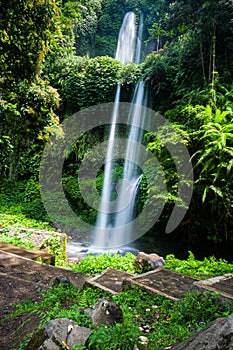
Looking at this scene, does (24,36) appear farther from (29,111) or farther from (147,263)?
(147,263)

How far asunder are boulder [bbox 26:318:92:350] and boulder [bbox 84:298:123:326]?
225 mm

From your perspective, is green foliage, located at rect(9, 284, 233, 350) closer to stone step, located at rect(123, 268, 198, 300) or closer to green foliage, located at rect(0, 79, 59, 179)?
stone step, located at rect(123, 268, 198, 300)

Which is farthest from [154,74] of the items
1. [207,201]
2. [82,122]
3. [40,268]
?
[40,268]

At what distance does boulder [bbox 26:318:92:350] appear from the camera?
178 centimetres

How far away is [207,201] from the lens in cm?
745

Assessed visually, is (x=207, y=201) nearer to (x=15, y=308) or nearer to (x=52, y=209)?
(x=15, y=308)

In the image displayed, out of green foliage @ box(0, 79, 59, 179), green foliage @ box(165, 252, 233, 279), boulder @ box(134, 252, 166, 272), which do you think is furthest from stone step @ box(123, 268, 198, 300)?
green foliage @ box(0, 79, 59, 179)

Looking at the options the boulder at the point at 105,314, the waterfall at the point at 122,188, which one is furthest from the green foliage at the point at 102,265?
the waterfall at the point at 122,188

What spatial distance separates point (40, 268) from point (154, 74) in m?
9.33

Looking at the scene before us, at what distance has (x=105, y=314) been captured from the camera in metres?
2.19

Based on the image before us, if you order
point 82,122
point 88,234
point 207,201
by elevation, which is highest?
point 82,122

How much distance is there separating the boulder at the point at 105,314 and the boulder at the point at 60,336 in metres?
0.22

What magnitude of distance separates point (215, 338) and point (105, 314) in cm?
110

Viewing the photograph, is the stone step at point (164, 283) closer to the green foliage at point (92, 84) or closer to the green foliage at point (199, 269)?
the green foliage at point (199, 269)
